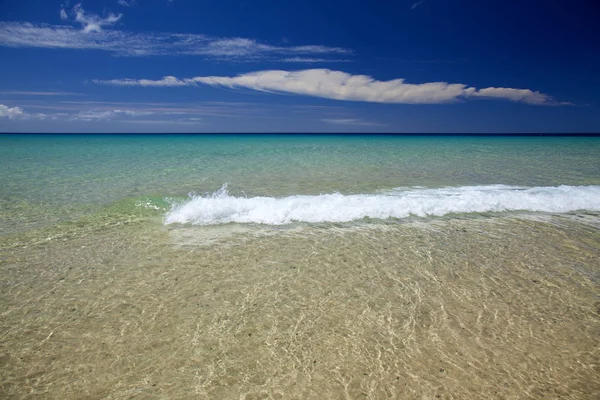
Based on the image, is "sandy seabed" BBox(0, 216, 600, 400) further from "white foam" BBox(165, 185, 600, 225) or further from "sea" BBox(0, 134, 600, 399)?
"white foam" BBox(165, 185, 600, 225)

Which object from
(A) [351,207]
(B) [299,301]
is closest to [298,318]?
(B) [299,301]

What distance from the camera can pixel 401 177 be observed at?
54.7 feet

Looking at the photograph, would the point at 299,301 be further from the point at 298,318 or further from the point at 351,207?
the point at 351,207

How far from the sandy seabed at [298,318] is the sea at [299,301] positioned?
0.07 ft

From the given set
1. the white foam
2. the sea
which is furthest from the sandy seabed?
the white foam

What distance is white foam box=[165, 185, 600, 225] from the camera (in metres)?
8.90

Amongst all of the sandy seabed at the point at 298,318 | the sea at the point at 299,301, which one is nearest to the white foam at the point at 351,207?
the sea at the point at 299,301

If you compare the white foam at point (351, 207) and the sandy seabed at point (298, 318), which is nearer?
the sandy seabed at point (298, 318)

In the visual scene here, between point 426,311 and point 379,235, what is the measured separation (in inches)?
126

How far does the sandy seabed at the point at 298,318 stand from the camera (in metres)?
3.37

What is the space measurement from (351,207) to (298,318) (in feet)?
18.2

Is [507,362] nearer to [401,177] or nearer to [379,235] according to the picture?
[379,235]

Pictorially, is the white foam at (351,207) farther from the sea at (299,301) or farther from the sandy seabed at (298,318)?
the sandy seabed at (298,318)

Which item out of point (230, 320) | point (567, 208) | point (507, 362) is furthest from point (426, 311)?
point (567, 208)
